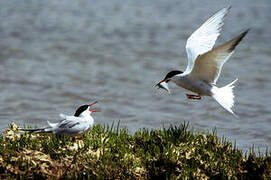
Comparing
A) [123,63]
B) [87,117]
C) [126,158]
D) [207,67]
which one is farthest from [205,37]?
[123,63]

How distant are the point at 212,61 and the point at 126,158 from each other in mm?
1463

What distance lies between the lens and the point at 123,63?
13047 mm

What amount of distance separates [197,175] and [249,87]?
6.12 metres

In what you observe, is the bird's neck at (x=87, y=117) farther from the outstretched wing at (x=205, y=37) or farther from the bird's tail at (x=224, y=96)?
the outstretched wing at (x=205, y=37)

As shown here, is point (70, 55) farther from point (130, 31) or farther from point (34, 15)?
point (34, 15)

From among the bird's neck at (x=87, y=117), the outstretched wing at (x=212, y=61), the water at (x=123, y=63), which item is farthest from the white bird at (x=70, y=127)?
the water at (x=123, y=63)

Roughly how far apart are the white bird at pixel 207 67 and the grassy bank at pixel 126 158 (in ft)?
1.78

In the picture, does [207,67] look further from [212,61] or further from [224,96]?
[224,96]

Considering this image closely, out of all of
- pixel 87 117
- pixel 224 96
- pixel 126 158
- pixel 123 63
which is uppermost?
pixel 123 63

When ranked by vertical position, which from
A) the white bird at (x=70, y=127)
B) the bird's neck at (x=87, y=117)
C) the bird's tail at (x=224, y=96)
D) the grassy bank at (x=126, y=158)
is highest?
the bird's tail at (x=224, y=96)

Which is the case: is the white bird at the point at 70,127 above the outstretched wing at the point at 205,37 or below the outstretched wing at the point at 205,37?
below

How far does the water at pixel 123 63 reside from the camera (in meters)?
8.99

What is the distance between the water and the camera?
8.99 m

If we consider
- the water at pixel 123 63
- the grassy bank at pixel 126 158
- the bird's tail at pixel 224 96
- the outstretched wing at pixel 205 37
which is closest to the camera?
the grassy bank at pixel 126 158
